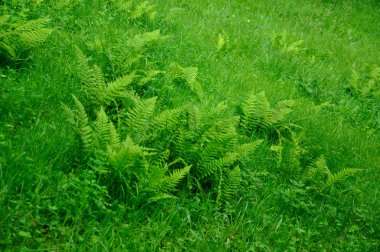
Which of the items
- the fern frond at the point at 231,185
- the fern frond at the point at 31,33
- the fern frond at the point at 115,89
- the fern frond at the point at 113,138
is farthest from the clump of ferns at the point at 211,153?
the fern frond at the point at 31,33

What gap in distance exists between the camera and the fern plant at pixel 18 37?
4355 millimetres

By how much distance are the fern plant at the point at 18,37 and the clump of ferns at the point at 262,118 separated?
2.70 metres

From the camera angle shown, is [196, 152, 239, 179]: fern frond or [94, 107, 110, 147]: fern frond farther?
[196, 152, 239, 179]: fern frond

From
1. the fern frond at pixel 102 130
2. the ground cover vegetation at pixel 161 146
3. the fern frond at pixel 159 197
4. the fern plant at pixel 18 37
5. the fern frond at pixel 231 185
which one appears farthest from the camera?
the fern plant at pixel 18 37

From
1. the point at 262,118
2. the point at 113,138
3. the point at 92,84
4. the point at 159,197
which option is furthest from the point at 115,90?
the point at 262,118

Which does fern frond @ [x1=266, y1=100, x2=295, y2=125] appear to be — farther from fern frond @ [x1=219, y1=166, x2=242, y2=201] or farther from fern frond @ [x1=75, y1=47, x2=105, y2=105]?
fern frond @ [x1=75, y1=47, x2=105, y2=105]

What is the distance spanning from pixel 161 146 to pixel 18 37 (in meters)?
2.13

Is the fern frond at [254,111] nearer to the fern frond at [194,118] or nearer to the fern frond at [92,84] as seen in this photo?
the fern frond at [194,118]

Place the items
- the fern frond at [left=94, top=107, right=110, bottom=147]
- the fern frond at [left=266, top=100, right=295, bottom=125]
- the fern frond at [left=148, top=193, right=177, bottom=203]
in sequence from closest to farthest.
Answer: the fern frond at [left=148, top=193, right=177, bottom=203], the fern frond at [left=94, top=107, right=110, bottom=147], the fern frond at [left=266, top=100, right=295, bottom=125]

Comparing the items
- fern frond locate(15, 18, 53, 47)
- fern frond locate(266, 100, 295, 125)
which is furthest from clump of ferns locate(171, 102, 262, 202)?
fern frond locate(15, 18, 53, 47)

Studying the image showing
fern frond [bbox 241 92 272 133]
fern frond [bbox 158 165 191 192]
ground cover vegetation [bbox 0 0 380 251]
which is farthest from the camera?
fern frond [bbox 241 92 272 133]

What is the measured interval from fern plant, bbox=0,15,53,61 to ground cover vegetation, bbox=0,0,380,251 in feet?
0.05

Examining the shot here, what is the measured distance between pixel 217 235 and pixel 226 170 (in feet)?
2.77

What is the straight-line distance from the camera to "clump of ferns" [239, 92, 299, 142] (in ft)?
17.4
